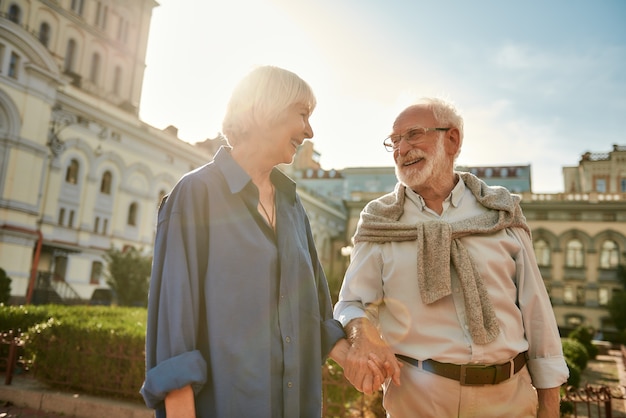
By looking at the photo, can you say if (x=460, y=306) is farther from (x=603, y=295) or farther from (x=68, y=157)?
(x=603, y=295)

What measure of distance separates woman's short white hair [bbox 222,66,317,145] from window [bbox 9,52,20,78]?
25.1m

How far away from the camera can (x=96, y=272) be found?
85.3ft

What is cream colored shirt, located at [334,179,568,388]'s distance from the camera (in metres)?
2.23

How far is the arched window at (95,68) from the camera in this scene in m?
33.3

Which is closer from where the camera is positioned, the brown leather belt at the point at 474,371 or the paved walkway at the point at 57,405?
the brown leather belt at the point at 474,371

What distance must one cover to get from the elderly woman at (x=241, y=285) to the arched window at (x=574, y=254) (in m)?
41.8

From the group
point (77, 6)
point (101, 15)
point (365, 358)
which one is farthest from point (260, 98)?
point (101, 15)

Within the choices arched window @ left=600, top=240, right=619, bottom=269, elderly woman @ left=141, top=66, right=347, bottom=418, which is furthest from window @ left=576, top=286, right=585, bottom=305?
elderly woman @ left=141, top=66, right=347, bottom=418

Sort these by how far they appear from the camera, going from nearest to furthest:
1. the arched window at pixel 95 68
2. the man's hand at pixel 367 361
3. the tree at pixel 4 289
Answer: the man's hand at pixel 367 361, the tree at pixel 4 289, the arched window at pixel 95 68

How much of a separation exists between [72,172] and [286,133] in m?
26.3

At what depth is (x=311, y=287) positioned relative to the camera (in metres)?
2.00

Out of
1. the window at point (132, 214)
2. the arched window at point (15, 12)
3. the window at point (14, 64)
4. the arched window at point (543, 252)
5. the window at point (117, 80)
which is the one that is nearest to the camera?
the window at point (14, 64)

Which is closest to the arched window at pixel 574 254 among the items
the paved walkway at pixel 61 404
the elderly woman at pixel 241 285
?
the paved walkway at pixel 61 404

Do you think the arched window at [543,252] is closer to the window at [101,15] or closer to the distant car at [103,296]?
the distant car at [103,296]
